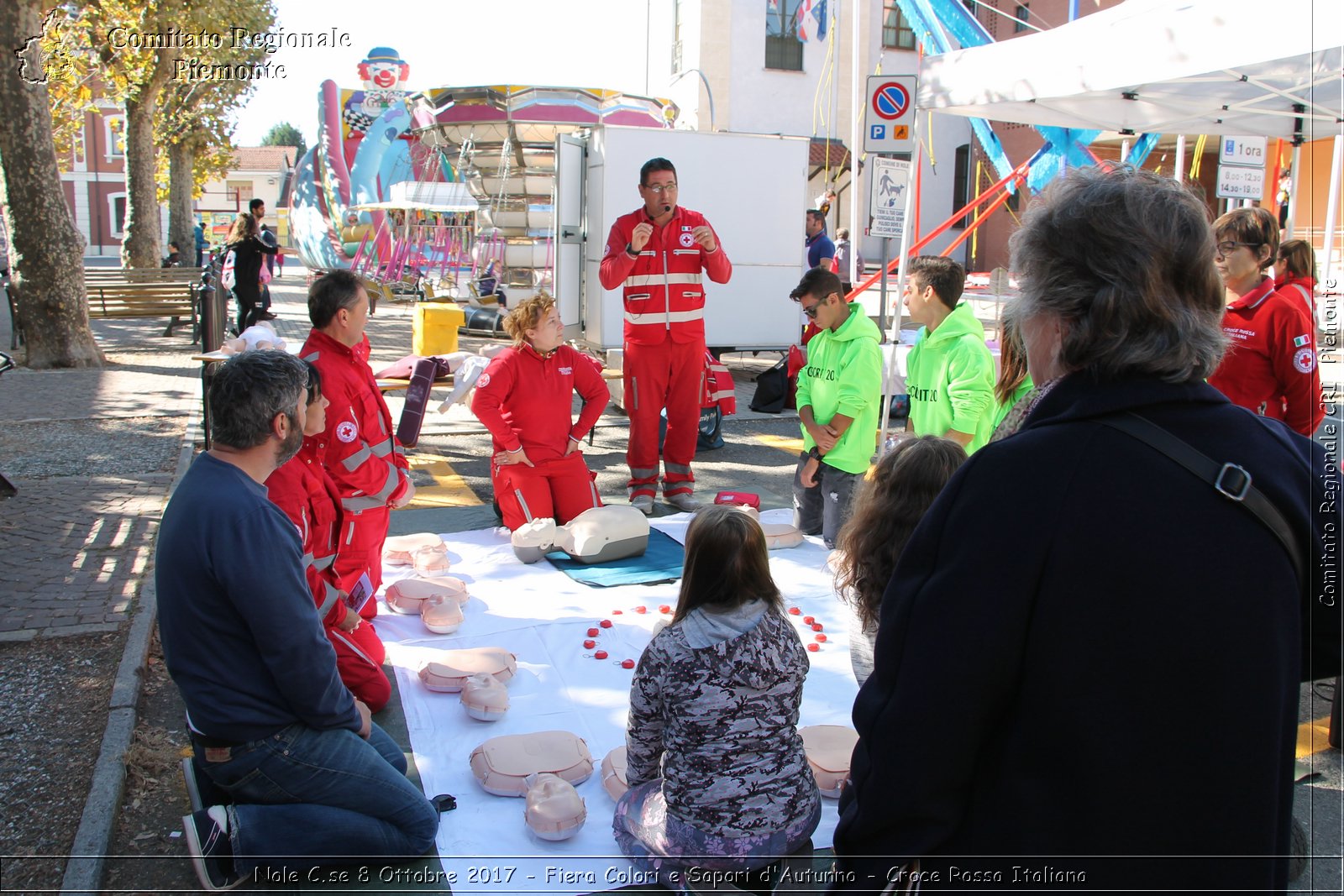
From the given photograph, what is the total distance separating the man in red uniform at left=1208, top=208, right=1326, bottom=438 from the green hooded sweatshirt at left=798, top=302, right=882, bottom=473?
5.64ft

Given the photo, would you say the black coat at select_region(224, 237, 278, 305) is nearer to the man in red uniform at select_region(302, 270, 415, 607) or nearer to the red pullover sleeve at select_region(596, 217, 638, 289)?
the red pullover sleeve at select_region(596, 217, 638, 289)

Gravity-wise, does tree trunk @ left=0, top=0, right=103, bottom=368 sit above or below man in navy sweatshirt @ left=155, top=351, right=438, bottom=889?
above

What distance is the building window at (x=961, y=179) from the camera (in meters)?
31.9

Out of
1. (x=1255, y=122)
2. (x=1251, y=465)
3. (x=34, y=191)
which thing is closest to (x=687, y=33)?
(x=34, y=191)

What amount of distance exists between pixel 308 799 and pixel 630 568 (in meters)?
2.94

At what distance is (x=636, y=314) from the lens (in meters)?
6.99

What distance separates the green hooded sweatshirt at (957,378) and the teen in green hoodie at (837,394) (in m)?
0.54

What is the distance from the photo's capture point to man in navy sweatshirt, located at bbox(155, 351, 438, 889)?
265 cm

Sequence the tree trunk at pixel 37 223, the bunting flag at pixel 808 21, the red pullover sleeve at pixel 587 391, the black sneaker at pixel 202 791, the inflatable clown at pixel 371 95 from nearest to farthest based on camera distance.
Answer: the black sneaker at pixel 202 791 < the red pullover sleeve at pixel 587 391 < the tree trunk at pixel 37 223 < the bunting flag at pixel 808 21 < the inflatable clown at pixel 371 95

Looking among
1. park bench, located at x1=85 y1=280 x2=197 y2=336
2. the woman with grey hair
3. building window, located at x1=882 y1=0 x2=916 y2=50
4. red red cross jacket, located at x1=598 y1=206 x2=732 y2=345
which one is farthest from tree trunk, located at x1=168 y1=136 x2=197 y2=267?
the woman with grey hair

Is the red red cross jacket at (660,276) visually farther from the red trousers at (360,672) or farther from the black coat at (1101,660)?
the black coat at (1101,660)

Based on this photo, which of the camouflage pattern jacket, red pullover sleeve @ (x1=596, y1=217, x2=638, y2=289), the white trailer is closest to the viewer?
the camouflage pattern jacket

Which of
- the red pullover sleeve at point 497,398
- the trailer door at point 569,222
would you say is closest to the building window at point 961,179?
the trailer door at point 569,222

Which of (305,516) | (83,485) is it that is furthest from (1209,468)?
(83,485)
